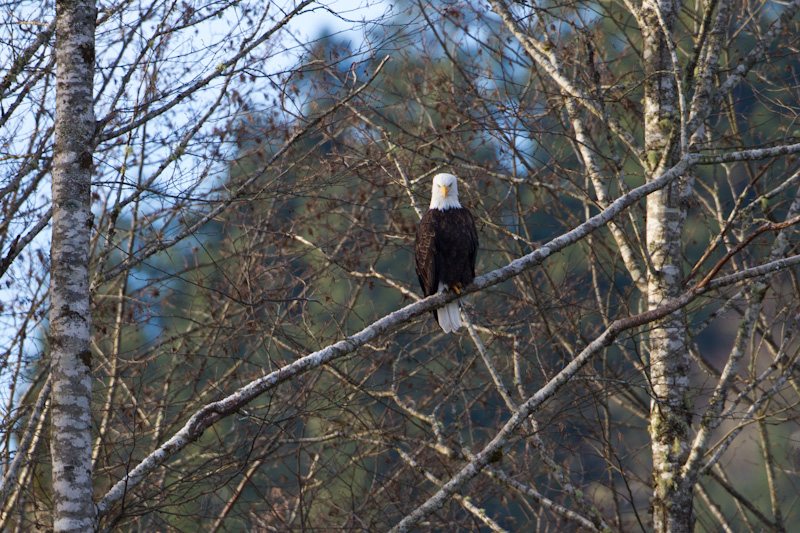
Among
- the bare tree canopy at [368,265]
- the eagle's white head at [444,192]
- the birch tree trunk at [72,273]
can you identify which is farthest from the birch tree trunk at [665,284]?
the birch tree trunk at [72,273]

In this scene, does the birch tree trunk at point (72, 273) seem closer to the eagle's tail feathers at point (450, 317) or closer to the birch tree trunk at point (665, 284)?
the eagle's tail feathers at point (450, 317)

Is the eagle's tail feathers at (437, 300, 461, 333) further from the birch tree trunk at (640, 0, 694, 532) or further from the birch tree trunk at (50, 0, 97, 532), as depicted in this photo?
the birch tree trunk at (50, 0, 97, 532)

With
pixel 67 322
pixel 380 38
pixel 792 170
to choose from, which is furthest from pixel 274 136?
pixel 792 170

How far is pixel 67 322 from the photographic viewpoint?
325 cm

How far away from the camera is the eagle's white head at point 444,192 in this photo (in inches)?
187

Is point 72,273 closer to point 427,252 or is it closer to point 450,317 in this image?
point 427,252

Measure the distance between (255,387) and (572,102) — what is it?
3.59m

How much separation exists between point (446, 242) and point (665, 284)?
1405 mm

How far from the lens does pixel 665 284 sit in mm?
4848

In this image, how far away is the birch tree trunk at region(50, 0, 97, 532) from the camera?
3.08 m

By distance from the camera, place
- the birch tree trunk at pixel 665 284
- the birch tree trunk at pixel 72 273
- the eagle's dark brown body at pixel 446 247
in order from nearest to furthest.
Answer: the birch tree trunk at pixel 72 273, the birch tree trunk at pixel 665 284, the eagle's dark brown body at pixel 446 247

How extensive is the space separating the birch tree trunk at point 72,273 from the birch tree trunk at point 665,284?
3029 millimetres

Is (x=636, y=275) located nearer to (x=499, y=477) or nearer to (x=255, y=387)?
(x=499, y=477)

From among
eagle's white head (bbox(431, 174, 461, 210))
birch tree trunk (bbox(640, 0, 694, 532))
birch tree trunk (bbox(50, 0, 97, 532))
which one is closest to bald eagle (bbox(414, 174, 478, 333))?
eagle's white head (bbox(431, 174, 461, 210))
